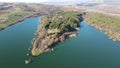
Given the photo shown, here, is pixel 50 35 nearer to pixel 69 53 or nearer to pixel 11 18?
pixel 69 53

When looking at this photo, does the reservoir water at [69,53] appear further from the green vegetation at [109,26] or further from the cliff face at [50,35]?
the green vegetation at [109,26]

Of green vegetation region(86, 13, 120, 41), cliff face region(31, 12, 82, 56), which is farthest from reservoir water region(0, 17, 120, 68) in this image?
green vegetation region(86, 13, 120, 41)

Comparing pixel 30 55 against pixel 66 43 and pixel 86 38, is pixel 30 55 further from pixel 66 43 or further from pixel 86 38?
pixel 86 38

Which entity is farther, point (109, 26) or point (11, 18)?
point (11, 18)

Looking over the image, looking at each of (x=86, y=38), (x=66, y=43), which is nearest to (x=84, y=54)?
(x=66, y=43)

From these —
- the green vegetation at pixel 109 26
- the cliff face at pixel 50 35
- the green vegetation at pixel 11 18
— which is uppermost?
the cliff face at pixel 50 35

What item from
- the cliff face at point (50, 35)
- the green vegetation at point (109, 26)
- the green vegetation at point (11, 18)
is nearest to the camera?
the cliff face at point (50, 35)

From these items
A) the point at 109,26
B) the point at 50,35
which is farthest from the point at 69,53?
the point at 109,26

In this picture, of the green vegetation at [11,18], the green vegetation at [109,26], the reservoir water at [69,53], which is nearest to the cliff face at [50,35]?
the reservoir water at [69,53]
